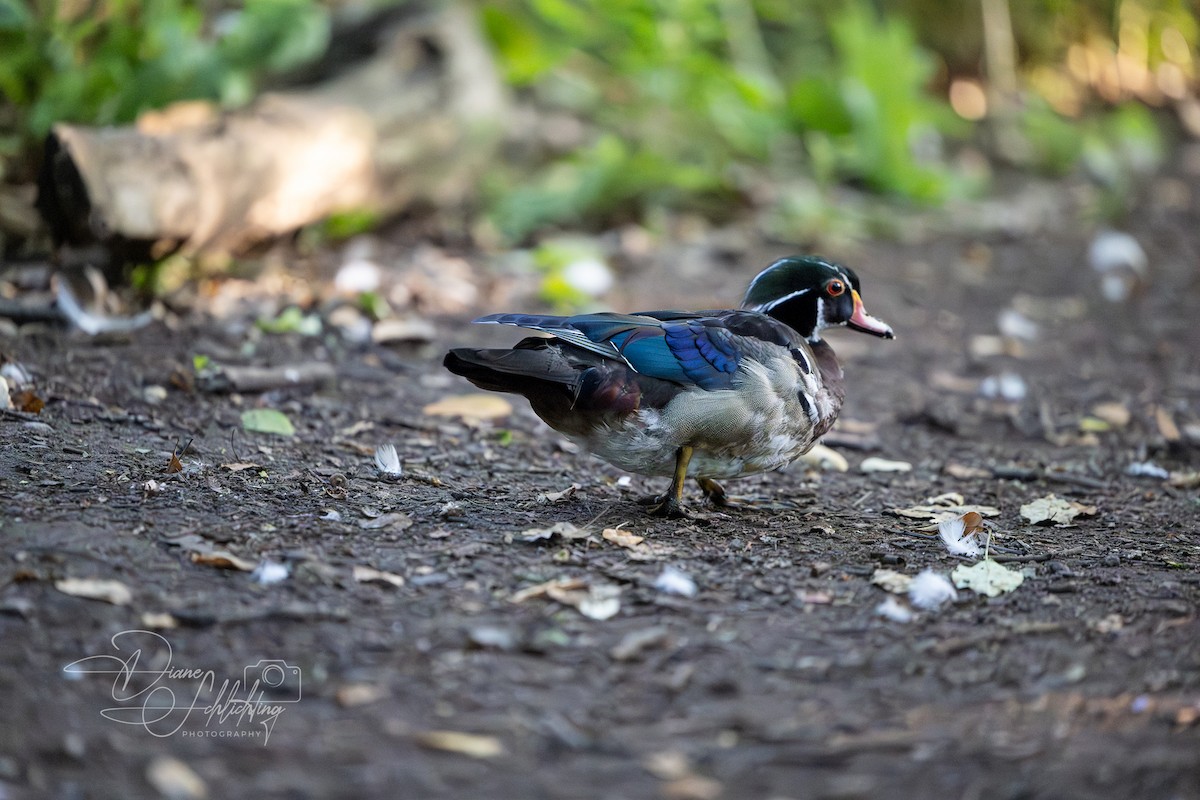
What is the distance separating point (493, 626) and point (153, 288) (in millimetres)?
3499

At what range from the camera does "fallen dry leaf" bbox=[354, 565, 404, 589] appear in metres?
3.39

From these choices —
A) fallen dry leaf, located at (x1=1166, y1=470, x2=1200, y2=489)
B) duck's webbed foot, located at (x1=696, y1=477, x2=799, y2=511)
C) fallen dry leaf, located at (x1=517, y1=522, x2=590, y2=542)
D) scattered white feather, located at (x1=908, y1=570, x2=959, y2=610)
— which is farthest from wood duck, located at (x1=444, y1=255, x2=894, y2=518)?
fallen dry leaf, located at (x1=1166, y1=470, x2=1200, y2=489)

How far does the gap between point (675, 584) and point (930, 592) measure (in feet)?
2.34

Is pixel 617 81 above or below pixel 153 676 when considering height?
above

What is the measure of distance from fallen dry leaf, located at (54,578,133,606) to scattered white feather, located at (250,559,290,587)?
1.07ft

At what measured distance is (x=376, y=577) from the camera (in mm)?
3404

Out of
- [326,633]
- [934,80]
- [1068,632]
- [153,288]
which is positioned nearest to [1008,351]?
[1068,632]

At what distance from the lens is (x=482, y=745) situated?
2688 mm

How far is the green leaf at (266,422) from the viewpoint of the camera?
473 cm

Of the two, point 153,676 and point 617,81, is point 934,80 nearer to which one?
point 617,81

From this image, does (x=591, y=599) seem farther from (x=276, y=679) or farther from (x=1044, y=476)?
(x=1044, y=476)

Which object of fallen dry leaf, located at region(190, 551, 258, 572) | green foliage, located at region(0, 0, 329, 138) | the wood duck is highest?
green foliage, located at region(0, 0, 329, 138)

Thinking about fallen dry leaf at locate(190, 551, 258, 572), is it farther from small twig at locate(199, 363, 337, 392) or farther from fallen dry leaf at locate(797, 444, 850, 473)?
fallen dry leaf at locate(797, 444, 850, 473)

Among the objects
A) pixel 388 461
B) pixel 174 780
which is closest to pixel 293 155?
pixel 388 461
